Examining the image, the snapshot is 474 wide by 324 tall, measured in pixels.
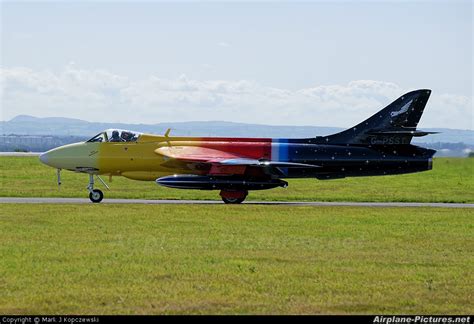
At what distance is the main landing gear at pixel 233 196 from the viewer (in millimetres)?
33688

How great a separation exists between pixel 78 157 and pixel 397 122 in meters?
12.1

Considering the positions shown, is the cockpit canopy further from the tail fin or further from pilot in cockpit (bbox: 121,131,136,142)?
the tail fin

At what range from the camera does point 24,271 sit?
1563 centimetres

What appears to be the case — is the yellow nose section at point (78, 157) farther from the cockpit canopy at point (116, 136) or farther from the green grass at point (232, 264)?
the green grass at point (232, 264)

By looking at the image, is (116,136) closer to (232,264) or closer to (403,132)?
(403,132)

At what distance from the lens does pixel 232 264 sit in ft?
55.0

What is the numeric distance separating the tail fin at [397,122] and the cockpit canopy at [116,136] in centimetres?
830

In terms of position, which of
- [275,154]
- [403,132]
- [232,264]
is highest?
[403,132]

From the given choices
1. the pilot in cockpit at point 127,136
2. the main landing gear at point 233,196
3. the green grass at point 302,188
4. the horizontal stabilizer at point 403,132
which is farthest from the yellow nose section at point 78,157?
the horizontal stabilizer at point 403,132

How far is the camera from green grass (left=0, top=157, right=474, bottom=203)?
38125 mm

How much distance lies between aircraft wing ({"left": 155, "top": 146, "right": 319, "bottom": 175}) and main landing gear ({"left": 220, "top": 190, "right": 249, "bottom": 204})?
0.74m

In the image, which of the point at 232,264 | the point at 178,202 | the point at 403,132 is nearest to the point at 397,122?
the point at 403,132

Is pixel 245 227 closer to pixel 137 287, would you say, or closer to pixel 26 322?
pixel 137 287

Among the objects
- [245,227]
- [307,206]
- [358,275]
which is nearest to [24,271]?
[358,275]
